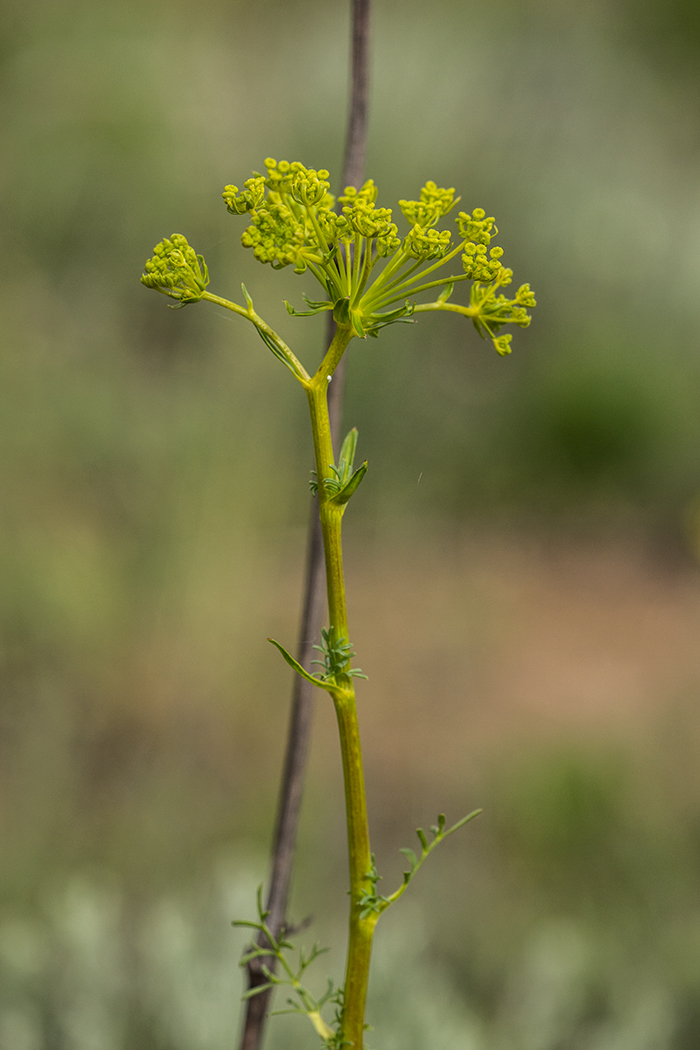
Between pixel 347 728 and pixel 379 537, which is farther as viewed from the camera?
pixel 379 537

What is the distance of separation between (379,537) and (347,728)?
152 cm

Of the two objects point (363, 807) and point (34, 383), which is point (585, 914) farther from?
point (34, 383)

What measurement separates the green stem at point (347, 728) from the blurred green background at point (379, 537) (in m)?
0.40

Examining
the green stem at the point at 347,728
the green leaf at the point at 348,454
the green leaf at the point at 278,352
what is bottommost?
the green stem at the point at 347,728

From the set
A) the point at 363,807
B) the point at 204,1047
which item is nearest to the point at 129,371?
the point at 204,1047

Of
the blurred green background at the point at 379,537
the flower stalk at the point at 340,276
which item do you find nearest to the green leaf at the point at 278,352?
the flower stalk at the point at 340,276

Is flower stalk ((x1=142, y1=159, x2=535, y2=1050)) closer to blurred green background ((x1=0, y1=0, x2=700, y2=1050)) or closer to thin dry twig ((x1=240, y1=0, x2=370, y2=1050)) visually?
thin dry twig ((x1=240, y1=0, x2=370, y2=1050))

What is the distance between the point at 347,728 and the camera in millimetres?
212

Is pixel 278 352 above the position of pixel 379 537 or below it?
below

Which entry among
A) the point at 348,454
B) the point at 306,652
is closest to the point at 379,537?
the point at 306,652

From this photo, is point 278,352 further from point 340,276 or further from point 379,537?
point 379,537

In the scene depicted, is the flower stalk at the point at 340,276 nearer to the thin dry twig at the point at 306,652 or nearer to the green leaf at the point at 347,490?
the green leaf at the point at 347,490

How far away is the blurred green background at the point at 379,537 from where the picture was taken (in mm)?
715

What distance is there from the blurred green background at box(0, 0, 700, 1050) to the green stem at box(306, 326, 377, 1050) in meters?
0.40
